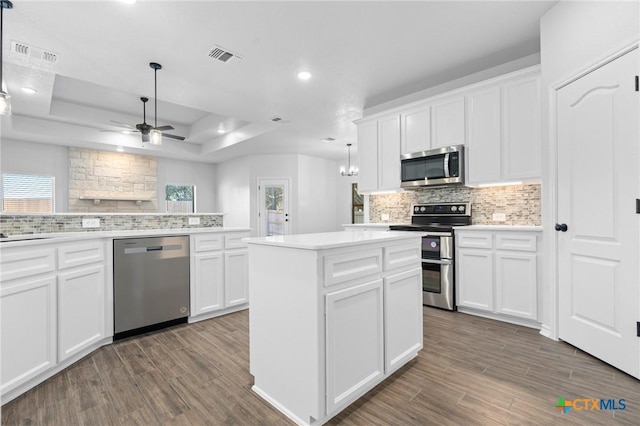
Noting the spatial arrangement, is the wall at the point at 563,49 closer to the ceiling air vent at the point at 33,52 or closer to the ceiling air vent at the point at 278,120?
the ceiling air vent at the point at 278,120

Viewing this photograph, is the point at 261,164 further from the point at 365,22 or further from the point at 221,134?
the point at 365,22

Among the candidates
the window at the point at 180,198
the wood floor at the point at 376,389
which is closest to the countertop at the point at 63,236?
the wood floor at the point at 376,389

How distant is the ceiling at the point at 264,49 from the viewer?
2518mm

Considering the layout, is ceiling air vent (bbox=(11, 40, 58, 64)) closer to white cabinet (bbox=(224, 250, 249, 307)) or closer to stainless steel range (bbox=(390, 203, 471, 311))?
white cabinet (bbox=(224, 250, 249, 307))

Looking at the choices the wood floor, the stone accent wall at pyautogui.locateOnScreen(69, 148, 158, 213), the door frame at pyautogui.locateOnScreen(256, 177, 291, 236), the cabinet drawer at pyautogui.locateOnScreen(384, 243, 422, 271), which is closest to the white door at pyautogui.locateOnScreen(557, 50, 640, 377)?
the wood floor

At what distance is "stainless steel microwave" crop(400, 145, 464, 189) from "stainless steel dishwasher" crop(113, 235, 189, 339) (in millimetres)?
2812

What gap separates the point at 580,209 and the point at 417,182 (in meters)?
1.79

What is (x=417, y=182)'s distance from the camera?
12.9ft

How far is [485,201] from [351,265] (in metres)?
2.81

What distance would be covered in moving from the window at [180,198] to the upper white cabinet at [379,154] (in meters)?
5.80

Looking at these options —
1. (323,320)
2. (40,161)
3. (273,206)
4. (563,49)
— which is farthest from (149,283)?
(40,161)

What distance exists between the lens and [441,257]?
11.5 ft

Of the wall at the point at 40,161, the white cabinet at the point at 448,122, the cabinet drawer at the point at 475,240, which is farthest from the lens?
the wall at the point at 40,161

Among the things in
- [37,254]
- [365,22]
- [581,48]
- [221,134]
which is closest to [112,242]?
[37,254]
